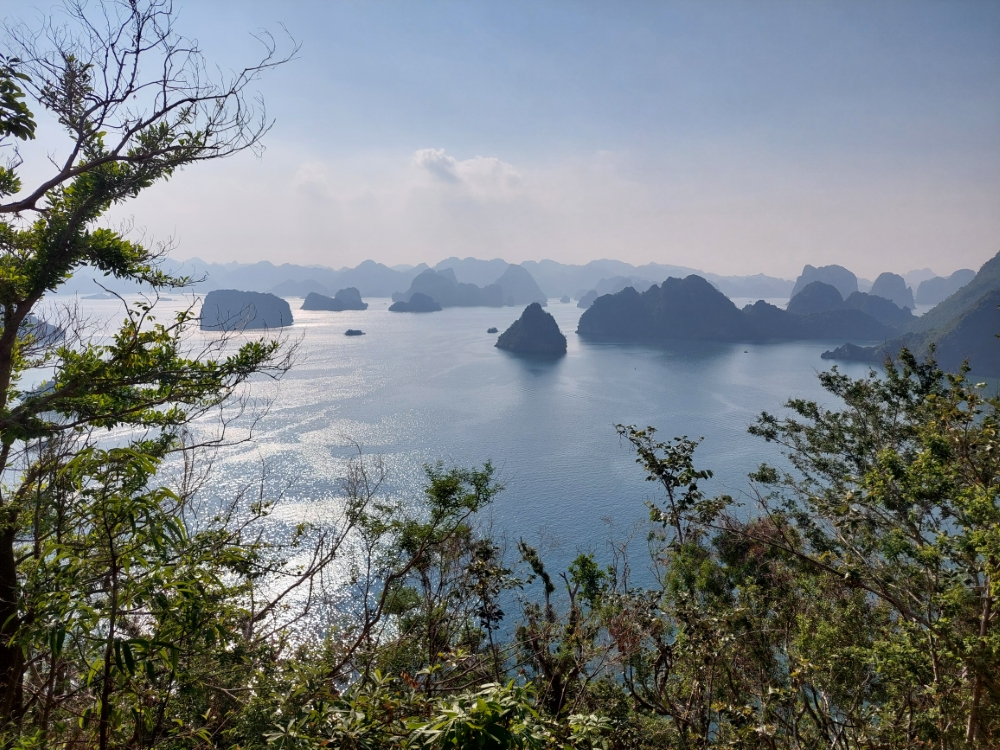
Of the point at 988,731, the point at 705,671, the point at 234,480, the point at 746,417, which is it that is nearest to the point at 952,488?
the point at 988,731

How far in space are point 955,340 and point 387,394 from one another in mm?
60171

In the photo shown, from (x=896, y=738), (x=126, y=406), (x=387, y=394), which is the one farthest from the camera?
(x=387, y=394)

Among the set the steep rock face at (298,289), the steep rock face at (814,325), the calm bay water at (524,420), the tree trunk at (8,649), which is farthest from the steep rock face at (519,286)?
the tree trunk at (8,649)

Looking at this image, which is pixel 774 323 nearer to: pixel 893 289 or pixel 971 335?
pixel 971 335

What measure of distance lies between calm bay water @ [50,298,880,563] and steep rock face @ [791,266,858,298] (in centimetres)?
12309

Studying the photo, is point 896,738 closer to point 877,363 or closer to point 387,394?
point 387,394

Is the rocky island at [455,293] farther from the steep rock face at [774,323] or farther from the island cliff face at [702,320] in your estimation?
the steep rock face at [774,323]

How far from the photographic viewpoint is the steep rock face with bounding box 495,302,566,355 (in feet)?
204

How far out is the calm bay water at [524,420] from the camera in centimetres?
2030

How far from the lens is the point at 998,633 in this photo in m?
3.53

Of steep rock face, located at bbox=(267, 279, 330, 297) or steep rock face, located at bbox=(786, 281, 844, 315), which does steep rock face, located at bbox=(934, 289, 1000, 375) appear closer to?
steep rock face, located at bbox=(786, 281, 844, 315)

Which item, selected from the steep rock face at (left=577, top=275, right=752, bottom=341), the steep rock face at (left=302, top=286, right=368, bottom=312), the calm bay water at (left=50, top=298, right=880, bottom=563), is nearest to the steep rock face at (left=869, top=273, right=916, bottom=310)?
the steep rock face at (left=577, top=275, right=752, bottom=341)

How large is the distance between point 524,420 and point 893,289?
6257 inches

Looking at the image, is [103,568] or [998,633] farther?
[998,633]
